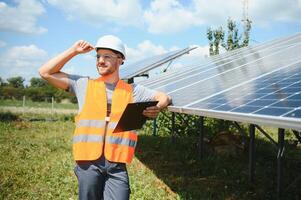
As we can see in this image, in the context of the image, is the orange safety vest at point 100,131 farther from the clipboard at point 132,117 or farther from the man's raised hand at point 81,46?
the man's raised hand at point 81,46

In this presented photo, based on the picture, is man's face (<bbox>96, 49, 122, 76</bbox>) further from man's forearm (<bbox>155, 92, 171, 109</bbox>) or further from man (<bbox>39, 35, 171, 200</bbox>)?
man's forearm (<bbox>155, 92, 171, 109</bbox>)

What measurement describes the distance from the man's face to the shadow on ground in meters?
4.24

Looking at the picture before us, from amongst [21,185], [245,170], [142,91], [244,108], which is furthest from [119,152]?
[245,170]

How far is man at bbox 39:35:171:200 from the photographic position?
11.8 feet

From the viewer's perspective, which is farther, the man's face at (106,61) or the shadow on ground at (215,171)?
the shadow on ground at (215,171)

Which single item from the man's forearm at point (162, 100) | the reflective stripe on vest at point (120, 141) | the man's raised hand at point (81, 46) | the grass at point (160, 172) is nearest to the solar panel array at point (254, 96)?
the man's forearm at point (162, 100)

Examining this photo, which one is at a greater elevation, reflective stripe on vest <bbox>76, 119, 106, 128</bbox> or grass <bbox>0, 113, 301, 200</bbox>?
reflective stripe on vest <bbox>76, 119, 106, 128</bbox>

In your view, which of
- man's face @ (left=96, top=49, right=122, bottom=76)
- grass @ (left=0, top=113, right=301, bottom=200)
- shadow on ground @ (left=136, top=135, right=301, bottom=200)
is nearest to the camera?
man's face @ (left=96, top=49, right=122, bottom=76)

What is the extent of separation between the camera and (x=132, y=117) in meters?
3.62

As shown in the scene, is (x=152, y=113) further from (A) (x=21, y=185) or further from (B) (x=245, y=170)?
(B) (x=245, y=170)

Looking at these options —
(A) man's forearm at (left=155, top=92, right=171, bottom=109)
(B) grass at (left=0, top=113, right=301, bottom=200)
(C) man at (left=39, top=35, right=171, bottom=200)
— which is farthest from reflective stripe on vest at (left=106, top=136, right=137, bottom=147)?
(B) grass at (left=0, top=113, right=301, bottom=200)

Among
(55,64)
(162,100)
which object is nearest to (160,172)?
(162,100)

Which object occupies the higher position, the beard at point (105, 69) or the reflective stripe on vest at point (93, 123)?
the beard at point (105, 69)

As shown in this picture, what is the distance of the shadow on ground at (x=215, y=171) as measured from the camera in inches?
303
